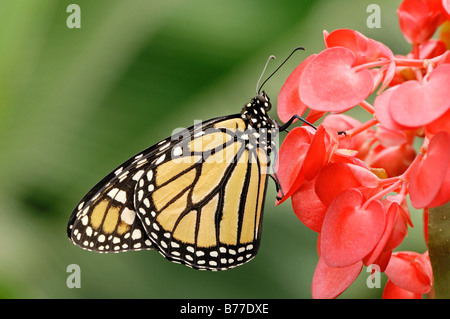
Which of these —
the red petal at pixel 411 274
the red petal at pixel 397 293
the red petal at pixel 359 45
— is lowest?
the red petal at pixel 397 293

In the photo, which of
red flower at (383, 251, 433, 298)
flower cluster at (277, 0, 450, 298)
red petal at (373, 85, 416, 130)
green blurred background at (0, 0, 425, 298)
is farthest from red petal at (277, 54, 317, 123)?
green blurred background at (0, 0, 425, 298)

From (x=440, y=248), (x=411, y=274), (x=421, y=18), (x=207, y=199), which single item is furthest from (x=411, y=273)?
(x=207, y=199)

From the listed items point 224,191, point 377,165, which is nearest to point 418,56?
point 377,165

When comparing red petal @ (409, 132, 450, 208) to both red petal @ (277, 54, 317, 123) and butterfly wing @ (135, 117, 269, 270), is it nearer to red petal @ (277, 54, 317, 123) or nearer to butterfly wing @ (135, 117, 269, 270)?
red petal @ (277, 54, 317, 123)

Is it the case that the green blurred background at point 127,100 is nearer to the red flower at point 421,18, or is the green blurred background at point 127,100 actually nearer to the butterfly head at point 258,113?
the butterfly head at point 258,113

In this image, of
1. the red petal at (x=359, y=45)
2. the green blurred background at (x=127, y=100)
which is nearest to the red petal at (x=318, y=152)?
the red petal at (x=359, y=45)

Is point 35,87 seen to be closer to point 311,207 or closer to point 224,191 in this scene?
point 224,191
